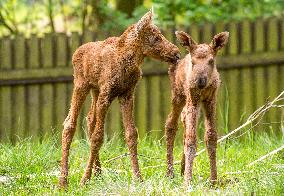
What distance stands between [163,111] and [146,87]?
1.34 ft

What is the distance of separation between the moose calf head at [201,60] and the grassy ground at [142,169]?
80 cm

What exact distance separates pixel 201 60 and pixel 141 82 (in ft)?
15.0

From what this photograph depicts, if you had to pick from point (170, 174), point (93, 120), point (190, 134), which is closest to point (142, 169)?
point (170, 174)

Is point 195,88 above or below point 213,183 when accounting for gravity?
above

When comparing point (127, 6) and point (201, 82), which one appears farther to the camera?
point (127, 6)

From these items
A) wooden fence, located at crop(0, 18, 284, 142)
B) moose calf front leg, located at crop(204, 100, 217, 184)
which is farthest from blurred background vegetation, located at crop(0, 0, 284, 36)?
moose calf front leg, located at crop(204, 100, 217, 184)

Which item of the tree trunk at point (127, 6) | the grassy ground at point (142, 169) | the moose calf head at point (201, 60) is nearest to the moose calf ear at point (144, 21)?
the moose calf head at point (201, 60)

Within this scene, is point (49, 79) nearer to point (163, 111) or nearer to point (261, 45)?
point (163, 111)

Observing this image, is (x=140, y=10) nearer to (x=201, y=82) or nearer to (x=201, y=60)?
(x=201, y=60)

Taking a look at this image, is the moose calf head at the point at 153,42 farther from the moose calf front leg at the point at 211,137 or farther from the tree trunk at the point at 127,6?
the tree trunk at the point at 127,6

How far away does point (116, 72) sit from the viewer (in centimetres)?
558

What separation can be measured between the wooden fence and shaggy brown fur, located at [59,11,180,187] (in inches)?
152

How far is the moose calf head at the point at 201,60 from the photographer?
519 cm

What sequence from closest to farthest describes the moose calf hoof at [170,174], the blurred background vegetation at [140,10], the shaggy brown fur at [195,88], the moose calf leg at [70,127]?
the shaggy brown fur at [195,88] → the moose calf leg at [70,127] → the moose calf hoof at [170,174] → the blurred background vegetation at [140,10]
